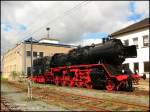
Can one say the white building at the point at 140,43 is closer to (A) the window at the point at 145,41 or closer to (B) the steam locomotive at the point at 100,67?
(A) the window at the point at 145,41

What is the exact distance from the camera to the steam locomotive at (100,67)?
886 inches

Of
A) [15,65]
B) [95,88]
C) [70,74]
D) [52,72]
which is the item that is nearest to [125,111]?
[95,88]

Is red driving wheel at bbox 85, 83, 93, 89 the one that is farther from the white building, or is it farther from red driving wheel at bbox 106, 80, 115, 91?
the white building

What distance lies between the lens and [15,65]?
68.9 m

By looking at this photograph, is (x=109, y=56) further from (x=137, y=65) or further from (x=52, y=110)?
(x=137, y=65)

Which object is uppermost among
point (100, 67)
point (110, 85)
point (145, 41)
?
point (145, 41)

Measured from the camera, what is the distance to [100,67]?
78.3 ft

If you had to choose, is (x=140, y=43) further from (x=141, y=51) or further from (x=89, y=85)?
(x=89, y=85)

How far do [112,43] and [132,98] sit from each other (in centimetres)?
630

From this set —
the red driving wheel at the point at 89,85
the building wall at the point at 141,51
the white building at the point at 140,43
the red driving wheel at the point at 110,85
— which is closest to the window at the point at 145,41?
the white building at the point at 140,43

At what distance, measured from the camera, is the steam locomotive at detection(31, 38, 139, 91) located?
2252 centimetres

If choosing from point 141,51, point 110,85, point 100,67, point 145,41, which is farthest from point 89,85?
point 145,41

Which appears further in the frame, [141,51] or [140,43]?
[140,43]

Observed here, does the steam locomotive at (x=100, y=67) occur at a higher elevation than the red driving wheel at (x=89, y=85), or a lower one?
higher
